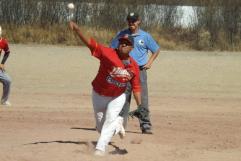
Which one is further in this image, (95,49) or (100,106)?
(100,106)

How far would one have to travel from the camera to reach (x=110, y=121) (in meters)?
9.92

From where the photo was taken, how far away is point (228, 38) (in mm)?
39031

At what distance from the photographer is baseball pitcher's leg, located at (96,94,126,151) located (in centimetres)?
990

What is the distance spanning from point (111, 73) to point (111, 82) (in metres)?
0.13

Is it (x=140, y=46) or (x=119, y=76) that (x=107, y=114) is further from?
(x=140, y=46)

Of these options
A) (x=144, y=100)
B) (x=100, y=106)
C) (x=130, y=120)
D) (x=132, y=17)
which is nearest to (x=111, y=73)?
(x=100, y=106)

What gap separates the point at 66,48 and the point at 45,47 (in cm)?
99

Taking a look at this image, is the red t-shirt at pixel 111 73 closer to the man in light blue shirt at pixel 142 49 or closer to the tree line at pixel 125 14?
the man in light blue shirt at pixel 142 49

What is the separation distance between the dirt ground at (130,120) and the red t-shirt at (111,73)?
915 millimetres

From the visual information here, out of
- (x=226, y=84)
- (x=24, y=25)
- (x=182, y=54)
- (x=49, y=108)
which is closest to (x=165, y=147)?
(x=49, y=108)

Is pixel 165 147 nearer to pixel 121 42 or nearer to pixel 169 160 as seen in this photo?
pixel 169 160

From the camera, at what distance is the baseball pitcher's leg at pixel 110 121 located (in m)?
9.90

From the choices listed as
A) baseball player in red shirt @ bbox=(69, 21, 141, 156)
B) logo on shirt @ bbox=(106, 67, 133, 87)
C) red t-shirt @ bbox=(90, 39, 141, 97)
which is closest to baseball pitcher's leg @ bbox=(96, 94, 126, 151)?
baseball player in red shirt @ bbox=(69, 21, 141, 156)

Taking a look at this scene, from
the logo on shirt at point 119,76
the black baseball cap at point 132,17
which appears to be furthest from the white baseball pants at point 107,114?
the black baseball cap at point 132,17
